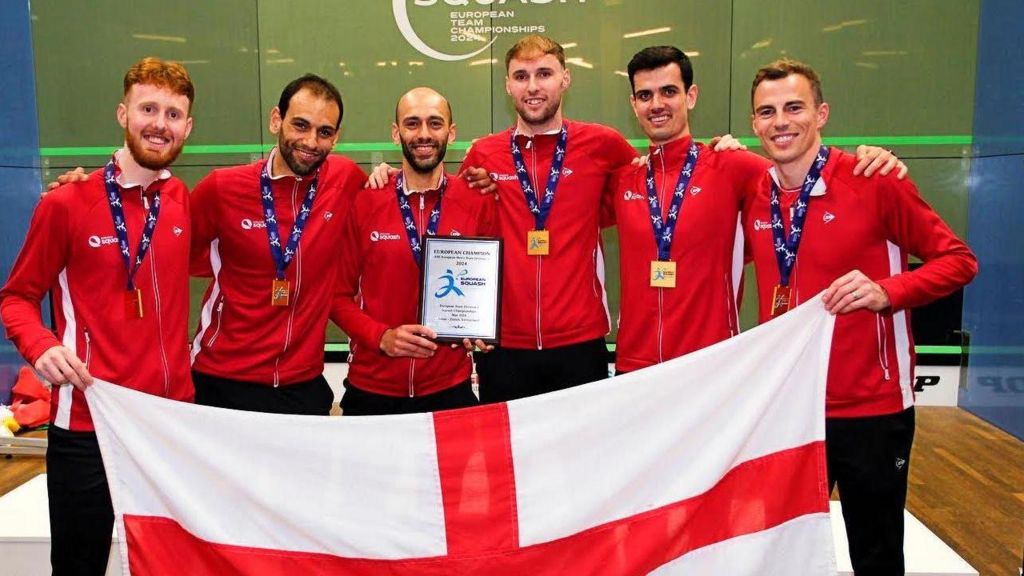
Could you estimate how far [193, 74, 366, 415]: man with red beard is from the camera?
2.96m

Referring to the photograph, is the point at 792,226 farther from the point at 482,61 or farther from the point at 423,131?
the point at 482,61

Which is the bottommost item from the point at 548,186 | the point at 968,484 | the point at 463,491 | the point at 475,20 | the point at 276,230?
the point at 968,484

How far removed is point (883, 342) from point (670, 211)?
86cm

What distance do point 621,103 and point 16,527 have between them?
5.09 m

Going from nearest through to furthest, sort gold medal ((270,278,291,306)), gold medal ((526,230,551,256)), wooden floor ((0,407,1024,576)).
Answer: gold medal ((270,278,291,306)) → gold medal ((526,230,551,256)) → wooden floor ((0,407,1024,576))

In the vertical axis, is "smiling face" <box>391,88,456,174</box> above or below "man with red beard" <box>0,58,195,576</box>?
above

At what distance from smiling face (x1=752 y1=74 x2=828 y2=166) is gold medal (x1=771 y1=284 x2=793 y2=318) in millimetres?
421

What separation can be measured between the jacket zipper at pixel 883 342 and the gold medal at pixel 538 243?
1188 mm

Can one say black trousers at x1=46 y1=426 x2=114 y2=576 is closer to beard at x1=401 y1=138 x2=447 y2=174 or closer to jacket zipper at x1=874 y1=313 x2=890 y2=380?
beard at x1=401 y1=138 x2=447 y2=174

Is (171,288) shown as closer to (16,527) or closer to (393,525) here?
(393,525)

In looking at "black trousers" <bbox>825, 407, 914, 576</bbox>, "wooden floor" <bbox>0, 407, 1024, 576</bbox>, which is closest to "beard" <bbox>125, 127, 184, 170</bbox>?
"black trousers" <bbox>825, 407, 914, 576</bbox>

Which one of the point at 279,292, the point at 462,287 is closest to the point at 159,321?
the point at 279,292

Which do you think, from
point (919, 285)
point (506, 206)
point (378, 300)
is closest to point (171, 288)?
point (378, 300)

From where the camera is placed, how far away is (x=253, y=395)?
2998 mm
